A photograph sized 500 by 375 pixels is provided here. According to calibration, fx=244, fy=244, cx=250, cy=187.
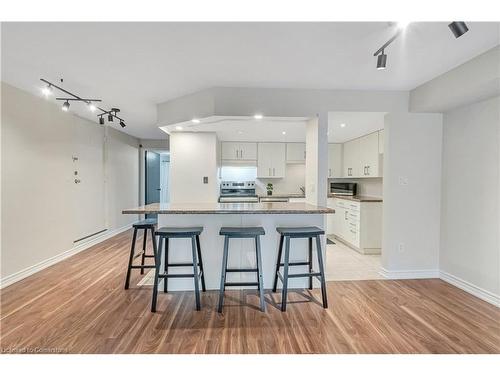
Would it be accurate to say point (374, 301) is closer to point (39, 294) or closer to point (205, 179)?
point (205, 179)

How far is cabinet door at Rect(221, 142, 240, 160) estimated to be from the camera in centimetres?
544

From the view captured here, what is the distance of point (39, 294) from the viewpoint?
2.69 meters

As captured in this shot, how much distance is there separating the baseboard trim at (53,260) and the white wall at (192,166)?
1.73 m

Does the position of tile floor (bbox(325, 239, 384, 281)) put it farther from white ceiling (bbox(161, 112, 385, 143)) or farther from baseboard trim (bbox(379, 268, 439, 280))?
white ceiling (bbox(161, 112, 385, 143))

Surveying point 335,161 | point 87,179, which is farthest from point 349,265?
point 87,179

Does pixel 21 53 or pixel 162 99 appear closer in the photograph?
pixel 21 53

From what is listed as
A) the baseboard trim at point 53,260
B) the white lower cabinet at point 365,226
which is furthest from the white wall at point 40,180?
the white lower cabinet at point 365,226

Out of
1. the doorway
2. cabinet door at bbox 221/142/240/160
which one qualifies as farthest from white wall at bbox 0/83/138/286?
cabinet door at bbox 221/142/240/160

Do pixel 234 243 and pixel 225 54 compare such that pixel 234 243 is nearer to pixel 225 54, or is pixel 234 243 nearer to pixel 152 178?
pixel 225 54

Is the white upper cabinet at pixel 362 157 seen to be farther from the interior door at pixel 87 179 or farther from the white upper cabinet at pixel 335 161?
the interior door at pixel 87 179

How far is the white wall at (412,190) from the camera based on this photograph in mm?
3162

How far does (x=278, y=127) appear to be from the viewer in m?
4.14
